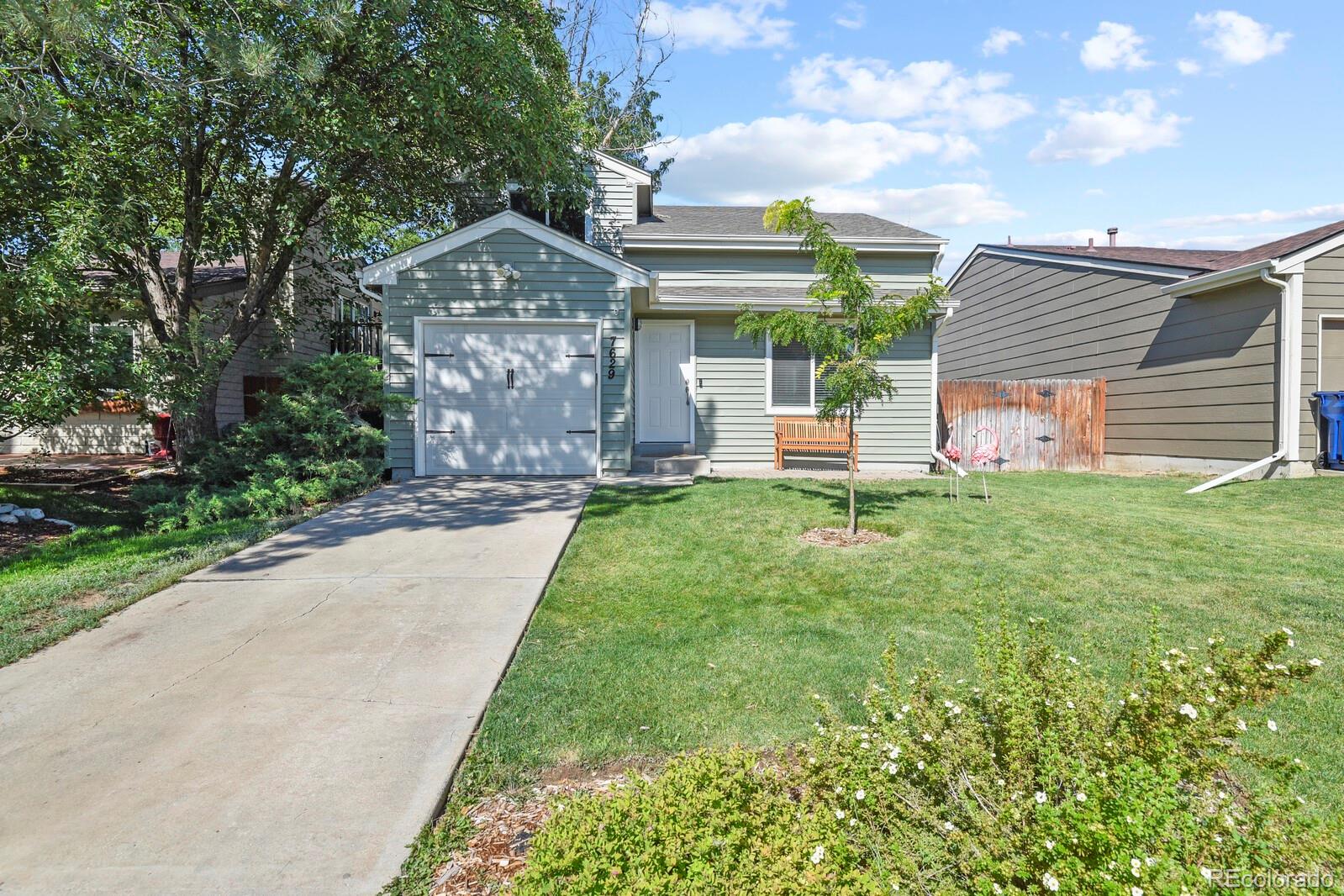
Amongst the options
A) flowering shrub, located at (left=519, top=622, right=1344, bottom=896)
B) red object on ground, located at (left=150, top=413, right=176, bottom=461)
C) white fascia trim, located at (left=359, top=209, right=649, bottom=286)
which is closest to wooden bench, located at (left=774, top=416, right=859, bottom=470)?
white fascia trim, located at (left=359, top=209, right=649, bottom=286)

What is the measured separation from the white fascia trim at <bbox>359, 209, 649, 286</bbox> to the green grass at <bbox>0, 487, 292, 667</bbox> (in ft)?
12.9

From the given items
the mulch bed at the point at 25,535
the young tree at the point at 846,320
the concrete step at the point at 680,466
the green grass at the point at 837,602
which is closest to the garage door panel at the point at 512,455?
the concrete step at the point at 680,466

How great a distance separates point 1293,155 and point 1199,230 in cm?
5221

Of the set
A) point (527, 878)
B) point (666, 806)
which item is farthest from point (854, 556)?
point (527, 878)

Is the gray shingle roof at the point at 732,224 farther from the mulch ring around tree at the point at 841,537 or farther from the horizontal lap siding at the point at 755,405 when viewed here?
the mulch ring around tree at the point at 841,537

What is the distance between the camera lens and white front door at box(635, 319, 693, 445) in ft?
36.3

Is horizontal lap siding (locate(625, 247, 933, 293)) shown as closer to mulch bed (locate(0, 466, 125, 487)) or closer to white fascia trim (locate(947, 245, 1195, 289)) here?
white fascia trim (locate(947, 245, 1195, 289))

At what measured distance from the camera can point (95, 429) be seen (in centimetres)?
1215

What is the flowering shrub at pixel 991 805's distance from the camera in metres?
1.40

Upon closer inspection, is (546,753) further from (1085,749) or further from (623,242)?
(623,242)

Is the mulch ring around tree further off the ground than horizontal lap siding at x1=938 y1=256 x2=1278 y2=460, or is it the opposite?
horizontal lap siding at x1=938 y1=256 x2=1278 y2=460

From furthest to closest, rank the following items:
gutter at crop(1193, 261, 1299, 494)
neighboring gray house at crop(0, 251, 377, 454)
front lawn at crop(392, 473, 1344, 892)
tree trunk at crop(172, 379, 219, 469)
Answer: neighboring gray house at crop(0, 251, 377, 454) → gutter at crop(1193, 261, 1299, 494) → tree trunk at crop(172, 379, 219, 469) → front lawn at crop(392, 473, 1344, 892)

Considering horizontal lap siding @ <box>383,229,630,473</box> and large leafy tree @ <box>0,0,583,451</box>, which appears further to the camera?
horizontal lap siding @ <box>383,229,630,473</box>

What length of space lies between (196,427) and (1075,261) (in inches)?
588
